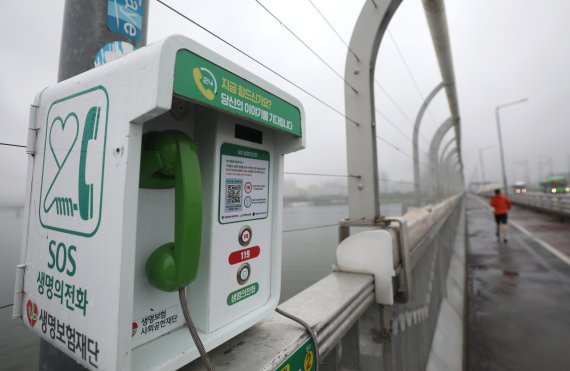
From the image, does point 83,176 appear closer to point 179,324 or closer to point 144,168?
point 144,168

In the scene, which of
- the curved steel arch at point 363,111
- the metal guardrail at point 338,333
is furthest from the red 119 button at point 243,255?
the curved steel arch at point 363,111

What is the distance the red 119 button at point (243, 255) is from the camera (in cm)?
79

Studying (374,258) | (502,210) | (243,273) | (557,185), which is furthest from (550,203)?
(243,273)

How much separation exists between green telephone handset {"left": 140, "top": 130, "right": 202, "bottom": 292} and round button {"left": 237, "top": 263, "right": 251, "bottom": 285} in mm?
248

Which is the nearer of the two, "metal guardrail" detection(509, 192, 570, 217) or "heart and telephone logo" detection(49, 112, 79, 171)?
"heart and telephone logo" detection(49, 112, 79, 171)

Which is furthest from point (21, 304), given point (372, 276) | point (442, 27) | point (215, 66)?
point (442, 27)

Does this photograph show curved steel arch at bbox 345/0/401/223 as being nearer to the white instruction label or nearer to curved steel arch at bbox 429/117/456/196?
the white instruction label

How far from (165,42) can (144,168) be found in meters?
0.25

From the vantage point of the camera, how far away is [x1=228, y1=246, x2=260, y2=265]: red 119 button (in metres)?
0.79

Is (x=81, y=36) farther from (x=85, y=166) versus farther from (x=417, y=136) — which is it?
(x=417, y=136)

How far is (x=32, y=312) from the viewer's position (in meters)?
0.69

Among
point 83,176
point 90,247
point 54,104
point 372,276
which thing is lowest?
point 372,276

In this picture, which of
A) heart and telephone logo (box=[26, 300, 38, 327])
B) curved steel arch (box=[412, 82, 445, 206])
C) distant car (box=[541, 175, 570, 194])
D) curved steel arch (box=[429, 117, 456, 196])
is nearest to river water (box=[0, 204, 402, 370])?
heart and telephone logo (box=[26, 300, 38, 327])

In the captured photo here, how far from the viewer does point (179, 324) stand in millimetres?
729
